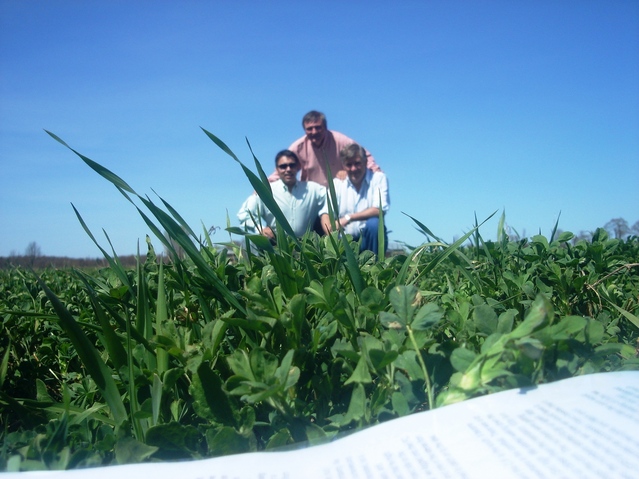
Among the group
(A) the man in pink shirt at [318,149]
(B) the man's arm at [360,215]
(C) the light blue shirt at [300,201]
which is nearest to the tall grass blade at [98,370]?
(C) the light blue shirt at [300,201]

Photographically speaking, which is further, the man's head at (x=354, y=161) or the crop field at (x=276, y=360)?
the man's head at (x=354, y=161)

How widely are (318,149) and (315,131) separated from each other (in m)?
0.23

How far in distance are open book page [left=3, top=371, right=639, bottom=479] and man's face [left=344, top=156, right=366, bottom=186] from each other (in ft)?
16.8

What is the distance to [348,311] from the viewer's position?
1135mm

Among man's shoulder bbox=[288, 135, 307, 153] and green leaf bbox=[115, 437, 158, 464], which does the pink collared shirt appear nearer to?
man's shoulder bbox=[288, 135, 307, 153]

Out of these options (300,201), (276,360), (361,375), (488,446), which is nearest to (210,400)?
(276,360)

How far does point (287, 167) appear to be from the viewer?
223 inches

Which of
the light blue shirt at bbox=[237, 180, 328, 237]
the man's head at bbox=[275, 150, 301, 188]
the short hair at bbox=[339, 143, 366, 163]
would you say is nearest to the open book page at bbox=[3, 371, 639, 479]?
the light blue shirt at bbox=[237, 180, 328, 237]

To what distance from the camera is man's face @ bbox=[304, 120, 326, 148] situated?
6660 mm

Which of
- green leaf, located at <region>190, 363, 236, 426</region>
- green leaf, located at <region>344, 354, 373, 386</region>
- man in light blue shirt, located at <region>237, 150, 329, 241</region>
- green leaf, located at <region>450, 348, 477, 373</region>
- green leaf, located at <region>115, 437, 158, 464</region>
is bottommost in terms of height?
green leaf, located at <region>115, 437, 158, 464</region>

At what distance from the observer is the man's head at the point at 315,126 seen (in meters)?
6.65

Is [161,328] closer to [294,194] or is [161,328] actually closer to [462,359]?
[462,359]

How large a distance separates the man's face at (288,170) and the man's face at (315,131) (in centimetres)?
109

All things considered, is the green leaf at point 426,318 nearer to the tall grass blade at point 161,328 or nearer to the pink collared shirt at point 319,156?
the tall grass blade at point 161,328
